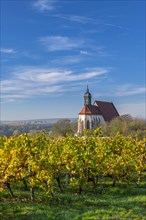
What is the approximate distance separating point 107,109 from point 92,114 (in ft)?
47.9

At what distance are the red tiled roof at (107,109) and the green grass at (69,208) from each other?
397ft

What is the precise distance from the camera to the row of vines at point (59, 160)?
23.9 metres

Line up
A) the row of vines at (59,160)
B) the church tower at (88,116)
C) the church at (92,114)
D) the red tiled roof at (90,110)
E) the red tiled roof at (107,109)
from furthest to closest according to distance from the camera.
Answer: the red tiled roof at (107,109), the red tiled roof at (90,110), the church at (92,114), the church tower at (88,116), the row of vines at (59,160)

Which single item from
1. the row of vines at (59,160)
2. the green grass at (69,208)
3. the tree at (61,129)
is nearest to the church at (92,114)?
the tree at (61,129)

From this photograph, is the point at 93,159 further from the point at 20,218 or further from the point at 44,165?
the point at 20,218

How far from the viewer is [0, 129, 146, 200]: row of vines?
78.3 ft

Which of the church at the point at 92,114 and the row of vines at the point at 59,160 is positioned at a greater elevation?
the church at the point at 92,114

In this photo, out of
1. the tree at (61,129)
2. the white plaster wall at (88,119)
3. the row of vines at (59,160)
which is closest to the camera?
the row of vines at (59,160)

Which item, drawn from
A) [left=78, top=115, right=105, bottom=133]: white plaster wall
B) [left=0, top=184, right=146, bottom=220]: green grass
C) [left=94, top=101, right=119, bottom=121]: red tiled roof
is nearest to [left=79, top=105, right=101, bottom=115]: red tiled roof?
[left=78, top=115, right=105, bottom=133]: white plaster wall

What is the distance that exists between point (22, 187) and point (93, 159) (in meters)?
8.96

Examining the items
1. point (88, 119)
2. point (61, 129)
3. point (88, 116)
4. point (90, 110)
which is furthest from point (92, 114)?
point (61, 129)

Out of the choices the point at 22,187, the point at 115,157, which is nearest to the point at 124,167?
the point at 115,157

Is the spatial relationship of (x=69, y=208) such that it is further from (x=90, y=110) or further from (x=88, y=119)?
(x=90, y=110)

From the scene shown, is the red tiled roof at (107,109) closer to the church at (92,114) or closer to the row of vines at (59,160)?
the church at (92,114)
